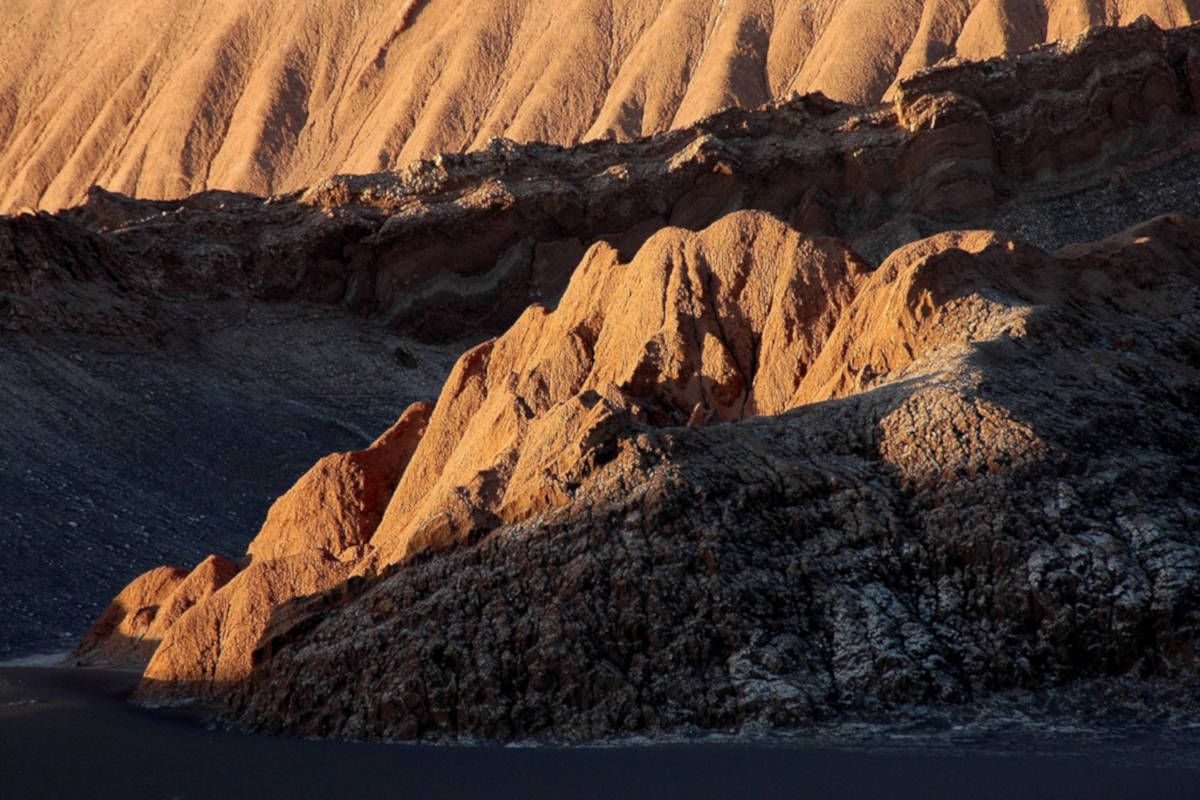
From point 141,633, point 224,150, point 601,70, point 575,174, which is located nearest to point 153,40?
point 224,150

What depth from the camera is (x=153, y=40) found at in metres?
109

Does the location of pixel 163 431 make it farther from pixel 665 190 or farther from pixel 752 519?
pixel 752 519

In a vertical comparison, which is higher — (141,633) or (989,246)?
(989,246)

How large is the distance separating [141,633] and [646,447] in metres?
10.4

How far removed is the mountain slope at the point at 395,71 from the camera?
83812 millimetres

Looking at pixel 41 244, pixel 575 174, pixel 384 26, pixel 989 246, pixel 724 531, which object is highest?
pixel 384 26

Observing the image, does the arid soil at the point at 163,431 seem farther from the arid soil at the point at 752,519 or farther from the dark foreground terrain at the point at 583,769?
the dark foreground terrain at the point at 583,769

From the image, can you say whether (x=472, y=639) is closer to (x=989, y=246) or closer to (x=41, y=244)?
(x=989, y=246)

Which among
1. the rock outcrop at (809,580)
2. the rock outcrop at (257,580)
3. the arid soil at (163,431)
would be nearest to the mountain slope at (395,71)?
the arid soil at (163,431)

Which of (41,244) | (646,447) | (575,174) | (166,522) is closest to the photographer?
(646,447)

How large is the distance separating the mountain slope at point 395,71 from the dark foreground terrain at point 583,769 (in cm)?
6577

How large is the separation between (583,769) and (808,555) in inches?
145

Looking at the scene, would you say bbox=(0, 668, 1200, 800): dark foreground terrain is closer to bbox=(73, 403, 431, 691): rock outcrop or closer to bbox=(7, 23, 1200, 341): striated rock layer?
bbox=(73, 403, 431, 691): rock outcrop

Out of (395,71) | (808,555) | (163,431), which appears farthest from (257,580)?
(395,71)
